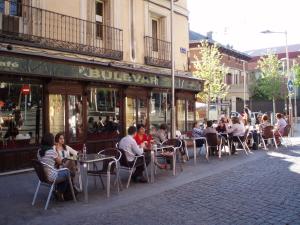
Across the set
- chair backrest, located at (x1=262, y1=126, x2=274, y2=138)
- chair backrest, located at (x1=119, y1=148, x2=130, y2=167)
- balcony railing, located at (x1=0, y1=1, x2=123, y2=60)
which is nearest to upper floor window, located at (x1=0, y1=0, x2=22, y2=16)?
balcony railing, located at (x1=0, y1=1, x2=123, y2=60)

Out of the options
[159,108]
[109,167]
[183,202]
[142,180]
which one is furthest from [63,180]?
[159,108]

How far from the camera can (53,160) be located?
25.0 feet

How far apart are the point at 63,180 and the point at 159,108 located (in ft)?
32.7

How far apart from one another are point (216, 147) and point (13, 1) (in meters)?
8.07

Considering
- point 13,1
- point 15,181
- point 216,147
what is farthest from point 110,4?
point 15,181

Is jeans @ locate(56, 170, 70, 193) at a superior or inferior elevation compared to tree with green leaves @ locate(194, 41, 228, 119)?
inferior

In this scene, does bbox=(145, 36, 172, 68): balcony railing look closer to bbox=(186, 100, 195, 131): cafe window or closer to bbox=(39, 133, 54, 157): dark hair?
bbox=(186, 100, 195, 131): cafe window

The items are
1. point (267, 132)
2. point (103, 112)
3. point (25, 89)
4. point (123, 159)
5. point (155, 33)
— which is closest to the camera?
point (123, 159)

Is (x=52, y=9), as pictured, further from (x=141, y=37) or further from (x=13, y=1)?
(x=141, y=37)

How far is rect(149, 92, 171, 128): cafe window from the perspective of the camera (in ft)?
55.2

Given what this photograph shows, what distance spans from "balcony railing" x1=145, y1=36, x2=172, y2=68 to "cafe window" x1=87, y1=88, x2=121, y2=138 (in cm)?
249

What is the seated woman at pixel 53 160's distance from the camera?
7.53 m

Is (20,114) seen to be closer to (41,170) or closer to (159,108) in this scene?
(41,170)

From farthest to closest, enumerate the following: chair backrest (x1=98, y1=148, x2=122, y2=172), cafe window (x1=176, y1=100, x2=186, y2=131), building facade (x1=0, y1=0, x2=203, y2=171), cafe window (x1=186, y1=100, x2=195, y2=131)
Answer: cafe window (x1=186, y1=100, x2=195, y2=131) < cafe window (x1=176, y1=100, x2=186, y2=131) < building facade (x1=0, y1=0, x2=203, y2=171) < chair backrest (x1=98, y1=148, x2=122, y2=172)
